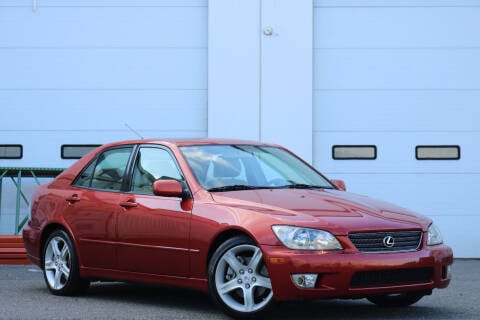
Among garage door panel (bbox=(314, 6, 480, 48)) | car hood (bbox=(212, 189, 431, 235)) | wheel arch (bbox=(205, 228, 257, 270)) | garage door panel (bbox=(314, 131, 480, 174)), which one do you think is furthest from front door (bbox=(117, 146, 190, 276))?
garage door panel (bbox=(314, 6, 480, 48))

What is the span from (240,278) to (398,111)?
24.2 ft

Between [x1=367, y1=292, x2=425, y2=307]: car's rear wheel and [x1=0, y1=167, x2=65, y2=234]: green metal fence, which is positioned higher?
[x1=0, y1=167, x2=65, y2=234]: green metal fence

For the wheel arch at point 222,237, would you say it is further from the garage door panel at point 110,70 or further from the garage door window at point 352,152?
the garage door panel at point 110,70

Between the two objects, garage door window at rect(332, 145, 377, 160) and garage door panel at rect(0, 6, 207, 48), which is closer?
garage door window at rect(332, 145, 377, 160)

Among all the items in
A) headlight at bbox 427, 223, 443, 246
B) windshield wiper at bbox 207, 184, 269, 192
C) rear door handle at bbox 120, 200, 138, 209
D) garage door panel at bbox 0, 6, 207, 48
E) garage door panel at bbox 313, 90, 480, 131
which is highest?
garage door panel at bbox 0, 6, 207, 48

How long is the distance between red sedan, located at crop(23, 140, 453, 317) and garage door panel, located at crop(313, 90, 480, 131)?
5.30 m

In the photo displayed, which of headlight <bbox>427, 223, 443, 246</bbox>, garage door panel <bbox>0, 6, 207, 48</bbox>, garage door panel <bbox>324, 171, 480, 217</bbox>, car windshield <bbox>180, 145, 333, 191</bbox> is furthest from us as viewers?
garage door panel <bbox>0, 6, 207, 48</bbox>

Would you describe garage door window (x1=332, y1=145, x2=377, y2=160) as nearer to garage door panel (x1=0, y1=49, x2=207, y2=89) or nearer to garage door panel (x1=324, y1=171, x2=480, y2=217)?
garage door panel (x1=324, y1=171, x2=480, y2=217)

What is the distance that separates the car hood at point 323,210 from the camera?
736 centimetres

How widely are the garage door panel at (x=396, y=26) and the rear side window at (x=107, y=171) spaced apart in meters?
5.72

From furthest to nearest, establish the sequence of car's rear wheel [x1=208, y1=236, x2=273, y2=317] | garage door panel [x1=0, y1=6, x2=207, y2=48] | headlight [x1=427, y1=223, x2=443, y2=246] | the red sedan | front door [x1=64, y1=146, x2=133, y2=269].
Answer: garage door panel [x1=0, y1=6, x2=207, y2=48]
front door [x1=64, y1=146, x2=133, y2=269]
headlight [x1=427, y1=223, x2=443, y2=246]
car's rear wheel [x1=208, y1=236, x2=273, y2=317]
the red sedan

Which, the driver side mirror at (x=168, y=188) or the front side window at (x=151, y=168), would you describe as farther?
the front side window at (x=151, y=168)

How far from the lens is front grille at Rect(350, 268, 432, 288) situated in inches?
287

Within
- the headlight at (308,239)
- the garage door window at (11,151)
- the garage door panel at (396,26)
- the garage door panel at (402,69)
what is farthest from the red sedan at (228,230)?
the garage door panel at (396,26)
